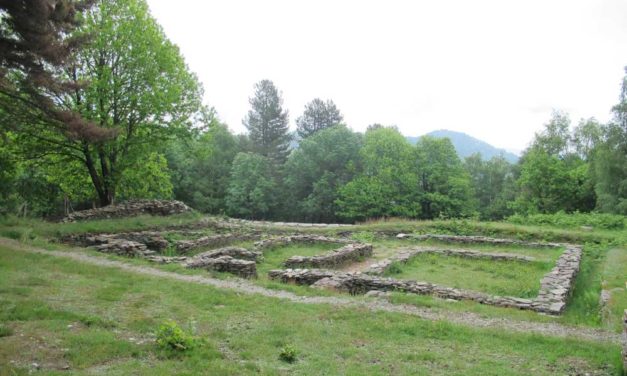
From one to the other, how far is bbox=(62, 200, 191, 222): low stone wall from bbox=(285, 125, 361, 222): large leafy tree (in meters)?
27.7

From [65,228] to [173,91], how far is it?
8472 mm

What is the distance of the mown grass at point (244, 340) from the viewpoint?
583 cm

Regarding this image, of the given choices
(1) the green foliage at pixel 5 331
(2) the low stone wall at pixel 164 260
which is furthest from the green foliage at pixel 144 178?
(1) the green foliage at pixel 5 331

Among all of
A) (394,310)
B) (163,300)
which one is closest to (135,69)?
(163,300)

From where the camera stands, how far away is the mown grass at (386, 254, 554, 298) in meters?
12.3

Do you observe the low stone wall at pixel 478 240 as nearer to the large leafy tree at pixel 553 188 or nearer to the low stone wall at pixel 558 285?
the low stone wall at pixel 558 285

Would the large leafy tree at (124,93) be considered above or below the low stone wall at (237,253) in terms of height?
above

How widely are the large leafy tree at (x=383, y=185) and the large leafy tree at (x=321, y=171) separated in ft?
7.31

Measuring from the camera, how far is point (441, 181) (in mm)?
48375

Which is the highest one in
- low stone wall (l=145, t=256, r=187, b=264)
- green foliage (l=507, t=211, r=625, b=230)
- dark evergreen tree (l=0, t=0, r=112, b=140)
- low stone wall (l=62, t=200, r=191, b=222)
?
dark evergreen tree (l=0, t=0, r=112, b=140)

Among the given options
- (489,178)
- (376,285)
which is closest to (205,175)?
(489,178)

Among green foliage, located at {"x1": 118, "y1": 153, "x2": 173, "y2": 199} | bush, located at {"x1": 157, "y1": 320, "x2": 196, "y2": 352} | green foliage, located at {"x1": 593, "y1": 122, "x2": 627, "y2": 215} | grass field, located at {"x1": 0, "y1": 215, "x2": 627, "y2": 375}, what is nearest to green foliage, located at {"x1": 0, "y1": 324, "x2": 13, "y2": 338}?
grass field, located at {"x1": 0, "y1": 215, "x2": 627, "y2": 375}

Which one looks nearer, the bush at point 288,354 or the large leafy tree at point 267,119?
the bush at point 288,354

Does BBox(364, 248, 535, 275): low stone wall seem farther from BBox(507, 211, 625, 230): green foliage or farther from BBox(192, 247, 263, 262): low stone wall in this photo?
BBox(507, 211, 625, 230): green foliage
